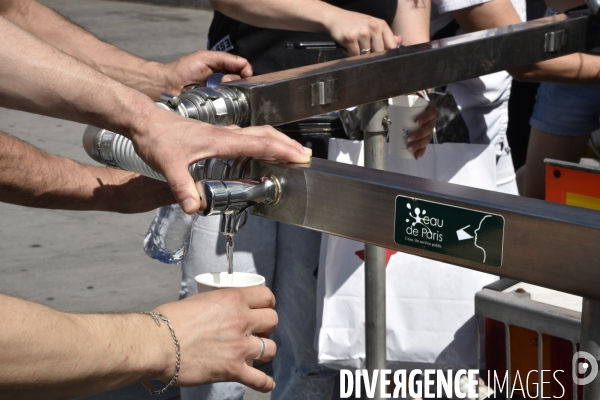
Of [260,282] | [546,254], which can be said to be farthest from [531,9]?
[546,254]

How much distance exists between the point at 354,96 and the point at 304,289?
1059mm

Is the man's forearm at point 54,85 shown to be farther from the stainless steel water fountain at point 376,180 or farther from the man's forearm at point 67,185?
the man's forearm at point 67,185

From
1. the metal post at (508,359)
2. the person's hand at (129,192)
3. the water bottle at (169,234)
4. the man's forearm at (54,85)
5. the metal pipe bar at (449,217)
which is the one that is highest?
the man's forearm at (54,85)

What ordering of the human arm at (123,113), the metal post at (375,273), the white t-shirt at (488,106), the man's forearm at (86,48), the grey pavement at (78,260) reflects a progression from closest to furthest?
the human arm at (123,113) < the metal post at (375,273) < the man's forearm at (86,48) < the white t-shirt at (488,106) < the grey pavement at (78,260)

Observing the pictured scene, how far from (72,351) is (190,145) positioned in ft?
1.20

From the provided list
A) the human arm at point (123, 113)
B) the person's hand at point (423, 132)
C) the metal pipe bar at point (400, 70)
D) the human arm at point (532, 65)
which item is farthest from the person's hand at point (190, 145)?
the human arm at point (532, 65)

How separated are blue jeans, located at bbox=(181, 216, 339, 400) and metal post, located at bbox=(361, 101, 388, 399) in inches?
21.2

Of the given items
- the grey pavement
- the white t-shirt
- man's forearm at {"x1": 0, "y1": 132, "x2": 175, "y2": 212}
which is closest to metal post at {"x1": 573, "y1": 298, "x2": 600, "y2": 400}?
man's forearm at {"x1": 0, "y1": 132, "x2": 175, "y2": 212}

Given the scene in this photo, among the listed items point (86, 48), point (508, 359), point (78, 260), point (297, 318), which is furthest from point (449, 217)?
point (78, 260)

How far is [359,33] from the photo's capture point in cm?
196

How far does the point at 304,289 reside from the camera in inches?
98.4

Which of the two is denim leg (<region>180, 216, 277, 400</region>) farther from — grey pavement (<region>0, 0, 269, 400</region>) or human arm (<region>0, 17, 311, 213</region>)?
grey pavement (<region>0, 0, 269, 400</region>)

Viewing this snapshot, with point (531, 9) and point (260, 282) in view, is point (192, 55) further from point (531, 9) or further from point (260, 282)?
point (531, 9)

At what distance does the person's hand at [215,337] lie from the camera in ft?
4.51
